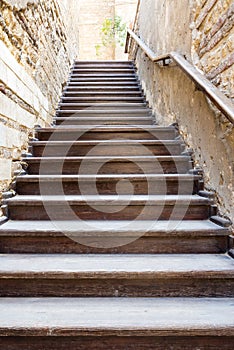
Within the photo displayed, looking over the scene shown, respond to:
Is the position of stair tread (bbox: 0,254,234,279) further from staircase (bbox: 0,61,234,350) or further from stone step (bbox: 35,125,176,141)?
stone step (bbox: 35,125,176,141)

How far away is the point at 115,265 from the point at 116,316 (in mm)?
288

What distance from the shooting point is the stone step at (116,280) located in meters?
1.47

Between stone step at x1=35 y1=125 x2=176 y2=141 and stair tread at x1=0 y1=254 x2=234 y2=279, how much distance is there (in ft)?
4.40

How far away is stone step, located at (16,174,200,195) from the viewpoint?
216 centimetres

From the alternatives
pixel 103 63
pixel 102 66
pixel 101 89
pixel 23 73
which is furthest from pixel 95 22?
pixel 23 73

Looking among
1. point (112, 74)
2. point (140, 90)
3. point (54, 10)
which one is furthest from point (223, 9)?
point (112, 74)

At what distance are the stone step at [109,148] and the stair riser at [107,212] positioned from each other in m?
0.70

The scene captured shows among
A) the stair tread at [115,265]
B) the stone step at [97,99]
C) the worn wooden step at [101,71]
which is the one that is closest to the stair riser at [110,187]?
the stair tread at [115,265]

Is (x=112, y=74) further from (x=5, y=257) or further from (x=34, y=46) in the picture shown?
(x=5, y=257)

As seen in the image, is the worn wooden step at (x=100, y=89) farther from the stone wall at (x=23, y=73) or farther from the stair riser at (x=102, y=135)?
the stair riser at (x=102, y=135)

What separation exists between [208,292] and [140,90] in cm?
349

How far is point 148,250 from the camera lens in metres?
1.75

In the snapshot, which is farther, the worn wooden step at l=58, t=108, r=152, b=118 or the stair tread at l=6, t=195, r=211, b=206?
the worn wooden step at l=58, t=108, r=152, b=118

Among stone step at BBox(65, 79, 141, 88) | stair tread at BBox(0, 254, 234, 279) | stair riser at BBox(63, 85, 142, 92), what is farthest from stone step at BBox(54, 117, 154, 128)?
stair tread at BBox(0, 254, 234, 279)
